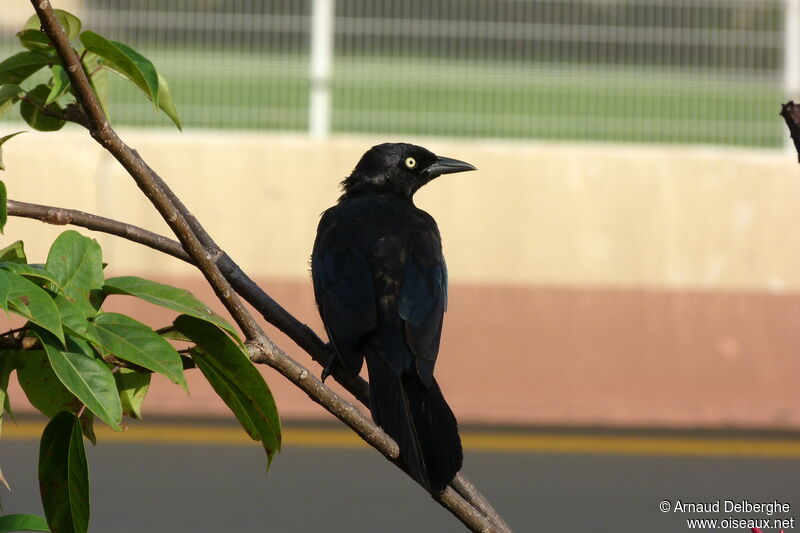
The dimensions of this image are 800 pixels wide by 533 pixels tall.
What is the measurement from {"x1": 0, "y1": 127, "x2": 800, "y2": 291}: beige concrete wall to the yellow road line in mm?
1014

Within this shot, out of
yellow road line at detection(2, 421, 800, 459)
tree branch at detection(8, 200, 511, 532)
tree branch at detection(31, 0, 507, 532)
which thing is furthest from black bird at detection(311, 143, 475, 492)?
yellow road line at detection(2, 421, 800, 459)

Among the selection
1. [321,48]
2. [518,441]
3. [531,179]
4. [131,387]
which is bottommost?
[518,441]

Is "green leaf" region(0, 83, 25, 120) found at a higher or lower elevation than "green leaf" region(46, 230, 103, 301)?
higher

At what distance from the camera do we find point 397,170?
3.60 meters

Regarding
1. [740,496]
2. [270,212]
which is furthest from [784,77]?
[270,212]

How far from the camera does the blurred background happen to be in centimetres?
782

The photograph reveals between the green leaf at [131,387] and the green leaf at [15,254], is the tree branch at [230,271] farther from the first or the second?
the green leaf at [131,387]

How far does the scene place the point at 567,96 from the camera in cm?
787

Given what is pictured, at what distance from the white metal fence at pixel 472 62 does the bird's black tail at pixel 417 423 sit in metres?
5.64

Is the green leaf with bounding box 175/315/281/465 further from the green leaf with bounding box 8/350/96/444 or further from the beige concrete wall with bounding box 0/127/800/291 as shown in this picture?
the beige concrete wall with bounding box 0/127/800/291

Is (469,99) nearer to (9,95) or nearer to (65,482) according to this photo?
(9,95)

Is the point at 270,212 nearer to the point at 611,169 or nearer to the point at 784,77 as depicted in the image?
the point at 611,169

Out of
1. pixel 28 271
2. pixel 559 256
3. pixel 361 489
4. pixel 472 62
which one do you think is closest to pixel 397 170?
pixel 28 271

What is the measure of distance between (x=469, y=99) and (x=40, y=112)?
654 centimetres
